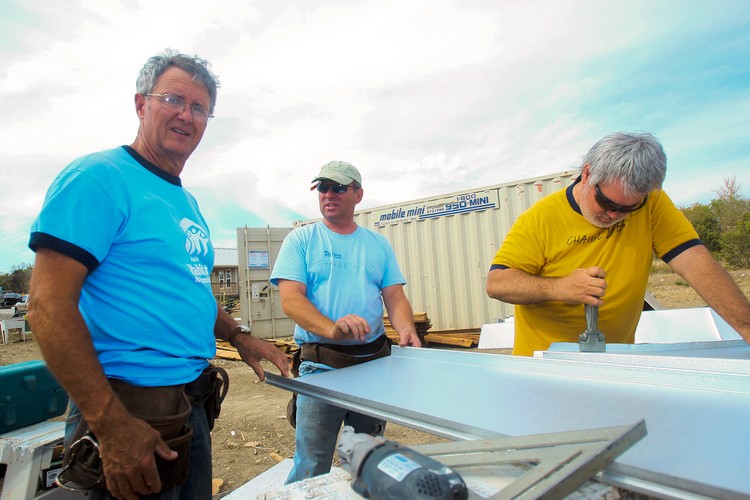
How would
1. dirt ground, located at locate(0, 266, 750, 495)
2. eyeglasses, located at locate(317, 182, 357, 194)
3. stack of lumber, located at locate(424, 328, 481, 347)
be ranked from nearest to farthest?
eyeglasses, located at locate(317, 182, 357, 194)
dirt ground, located at locate(0, 266, 750, 495)
stack of lumber, located at locate(424, 328, 481, 347)

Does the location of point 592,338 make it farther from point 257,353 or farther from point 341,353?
point 257,353

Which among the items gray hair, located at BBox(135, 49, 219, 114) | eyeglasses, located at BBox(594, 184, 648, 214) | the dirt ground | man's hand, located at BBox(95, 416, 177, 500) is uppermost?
gray hair, located at BBox(135, 49, 219, 114)

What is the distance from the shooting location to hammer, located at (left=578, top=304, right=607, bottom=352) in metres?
1.66

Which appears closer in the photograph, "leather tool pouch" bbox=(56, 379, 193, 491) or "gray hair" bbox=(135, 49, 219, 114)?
"leather tool pouch" bbox=(56, 379, 193, 491)

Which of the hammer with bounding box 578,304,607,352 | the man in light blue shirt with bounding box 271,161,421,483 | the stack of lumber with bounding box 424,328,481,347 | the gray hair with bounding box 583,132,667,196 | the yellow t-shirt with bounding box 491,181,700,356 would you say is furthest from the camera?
the stack of lumber with bounding box 424,328,481,347

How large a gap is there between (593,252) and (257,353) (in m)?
1.62

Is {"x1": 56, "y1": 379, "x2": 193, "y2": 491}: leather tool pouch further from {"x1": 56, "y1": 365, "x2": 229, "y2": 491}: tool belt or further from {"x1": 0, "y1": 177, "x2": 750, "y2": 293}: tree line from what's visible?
{"x1": 0, "y1": 177, "x2": 750, "y2": 293}: tree line

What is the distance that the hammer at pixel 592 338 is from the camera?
1.66 m

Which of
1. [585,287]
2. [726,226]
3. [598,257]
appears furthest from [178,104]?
[726,226]

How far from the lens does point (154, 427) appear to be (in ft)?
4.16

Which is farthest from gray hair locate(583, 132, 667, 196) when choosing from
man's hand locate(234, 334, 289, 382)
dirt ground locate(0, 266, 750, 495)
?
dirt ground locate(0, 266, 750, 495)

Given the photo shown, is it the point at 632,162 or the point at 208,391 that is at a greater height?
the point at 632,162

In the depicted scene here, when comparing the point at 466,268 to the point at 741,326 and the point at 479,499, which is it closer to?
the point at 741,326

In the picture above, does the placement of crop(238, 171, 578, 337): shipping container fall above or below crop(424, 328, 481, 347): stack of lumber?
above
